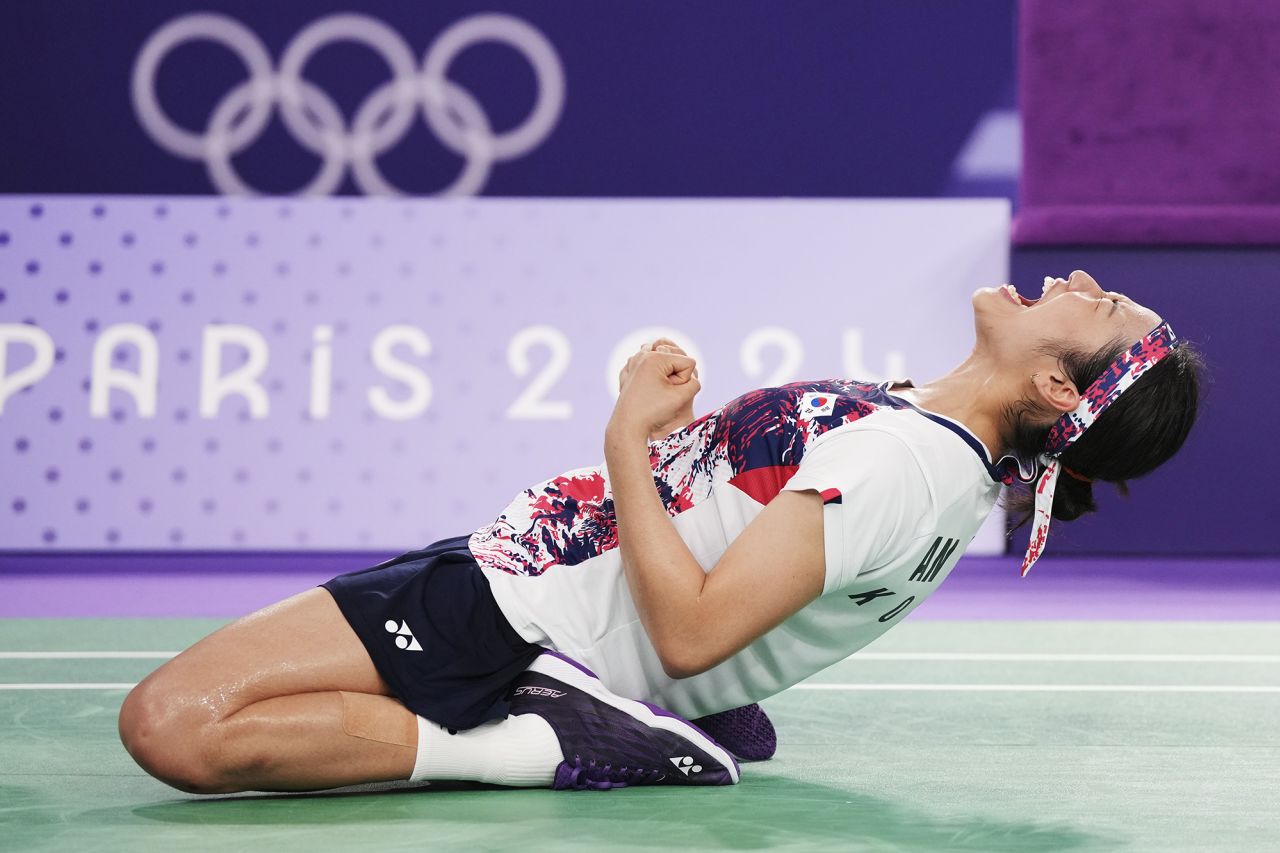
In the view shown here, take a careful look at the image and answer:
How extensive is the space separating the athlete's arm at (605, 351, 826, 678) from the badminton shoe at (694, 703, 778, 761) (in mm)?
494

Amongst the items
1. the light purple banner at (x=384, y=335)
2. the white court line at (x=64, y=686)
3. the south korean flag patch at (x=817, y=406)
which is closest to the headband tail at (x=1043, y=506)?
the south korean flag patch at (x=817, y=406)

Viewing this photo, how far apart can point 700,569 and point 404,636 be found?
50cm

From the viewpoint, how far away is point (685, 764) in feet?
8.02

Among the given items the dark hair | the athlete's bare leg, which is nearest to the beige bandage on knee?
the athlete's bare leg

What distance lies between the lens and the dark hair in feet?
7.73

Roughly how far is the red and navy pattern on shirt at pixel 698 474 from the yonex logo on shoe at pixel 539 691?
0.19m

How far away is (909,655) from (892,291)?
8.46ft

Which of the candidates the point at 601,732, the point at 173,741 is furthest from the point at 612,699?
the point at 173,741

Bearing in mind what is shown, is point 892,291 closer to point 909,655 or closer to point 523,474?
point 523,474

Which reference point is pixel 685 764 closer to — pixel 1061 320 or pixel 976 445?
pixel 976 445

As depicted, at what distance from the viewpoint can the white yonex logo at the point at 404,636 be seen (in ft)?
7.78

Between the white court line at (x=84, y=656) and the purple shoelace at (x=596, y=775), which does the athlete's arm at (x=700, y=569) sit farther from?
the white court line at (x=84, y=656)

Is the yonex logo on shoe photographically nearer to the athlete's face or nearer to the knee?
the knee

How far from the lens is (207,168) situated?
10273mm
